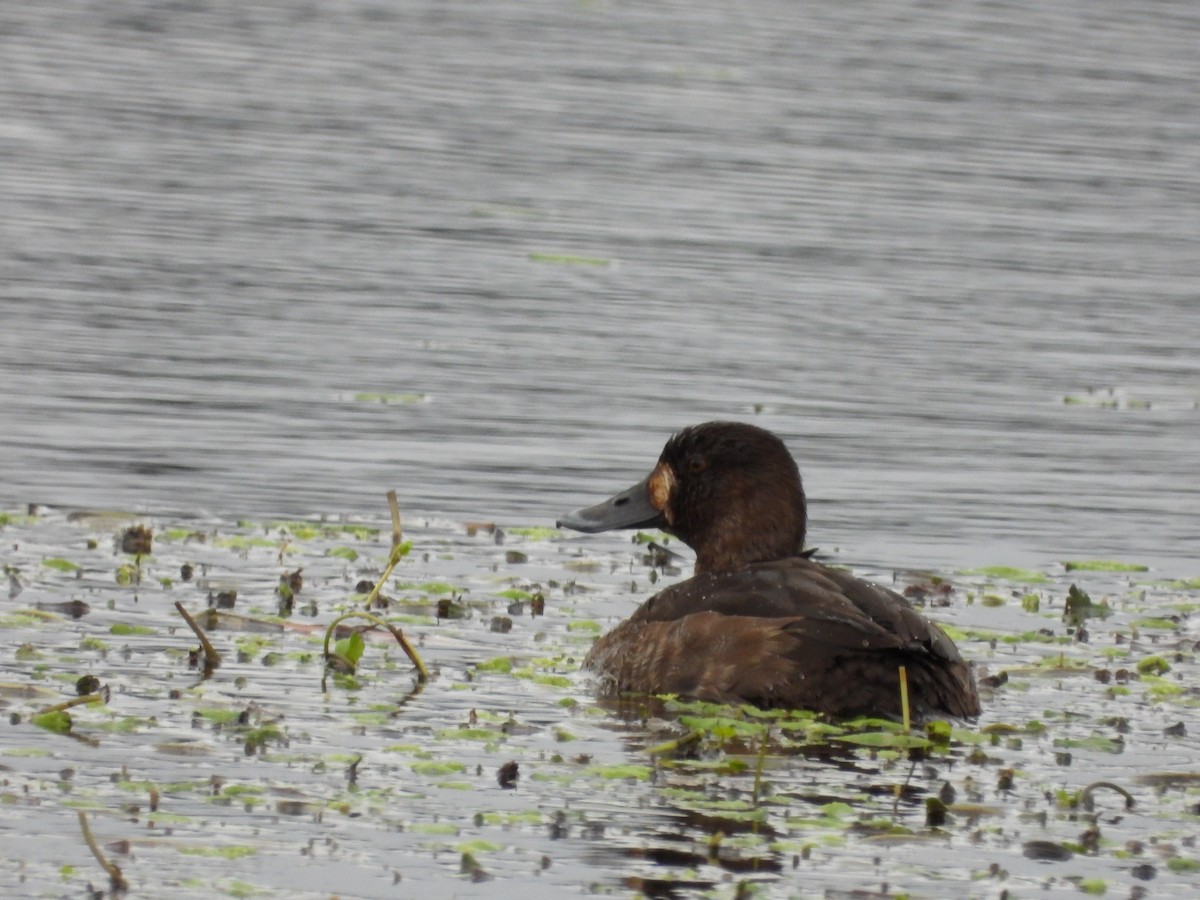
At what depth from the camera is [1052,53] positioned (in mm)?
36781

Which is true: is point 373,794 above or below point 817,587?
below

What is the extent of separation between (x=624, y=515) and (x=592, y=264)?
11.2m

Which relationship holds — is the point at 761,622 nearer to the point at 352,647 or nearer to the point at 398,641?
the point at 398,641

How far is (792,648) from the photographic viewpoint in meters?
9.53

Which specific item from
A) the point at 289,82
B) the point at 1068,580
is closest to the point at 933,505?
the point at 1068,580

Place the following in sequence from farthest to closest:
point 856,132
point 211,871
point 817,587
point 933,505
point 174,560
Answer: point 856,132
point 933,505
point 174,560
point 817,587
point 211,871

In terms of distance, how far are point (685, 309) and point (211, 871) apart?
13937 millimetres

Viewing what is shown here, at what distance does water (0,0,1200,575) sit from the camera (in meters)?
15.0

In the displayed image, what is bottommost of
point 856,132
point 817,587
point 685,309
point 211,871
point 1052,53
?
point 211,871

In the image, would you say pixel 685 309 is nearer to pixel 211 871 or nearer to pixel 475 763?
pixel 475 763

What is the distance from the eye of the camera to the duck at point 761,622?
9438mm

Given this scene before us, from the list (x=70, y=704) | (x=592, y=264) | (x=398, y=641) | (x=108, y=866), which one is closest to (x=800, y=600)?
(x=398, y=641)

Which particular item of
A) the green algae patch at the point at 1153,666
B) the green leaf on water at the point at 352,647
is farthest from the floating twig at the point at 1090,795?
the green leaf on water at the point at 352,647

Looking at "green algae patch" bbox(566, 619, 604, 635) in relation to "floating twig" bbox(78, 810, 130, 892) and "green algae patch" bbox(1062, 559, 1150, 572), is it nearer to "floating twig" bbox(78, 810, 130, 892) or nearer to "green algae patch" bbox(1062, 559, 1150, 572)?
"green algae patch" bbox(1062, 559, 1150, 572)
